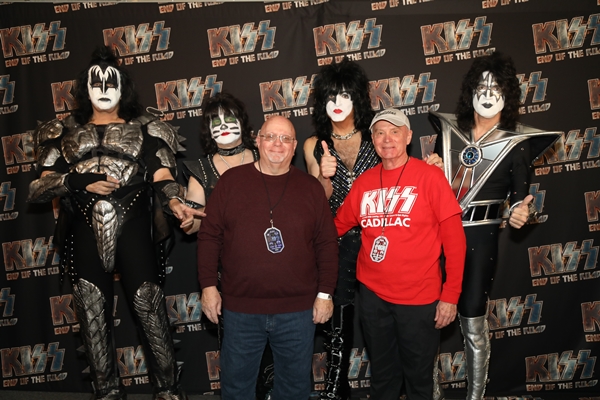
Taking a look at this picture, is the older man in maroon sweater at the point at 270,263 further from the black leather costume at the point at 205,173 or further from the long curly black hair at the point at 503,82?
the long curly black hair at the point at 503,82

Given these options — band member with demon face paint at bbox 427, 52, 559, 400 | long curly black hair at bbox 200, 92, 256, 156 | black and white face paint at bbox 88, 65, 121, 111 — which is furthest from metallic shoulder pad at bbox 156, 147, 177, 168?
band member with demon face paint at bbox 427, 52, 559, 400

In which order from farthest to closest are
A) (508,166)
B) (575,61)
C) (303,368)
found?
(575,61)
(508,166)
(303,368)

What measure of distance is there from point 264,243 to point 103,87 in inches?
55.8

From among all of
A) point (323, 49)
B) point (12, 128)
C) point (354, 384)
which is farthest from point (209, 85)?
point (354, 384)

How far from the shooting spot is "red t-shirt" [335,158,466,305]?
2.29m

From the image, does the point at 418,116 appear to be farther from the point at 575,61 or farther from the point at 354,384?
the point at 354,384

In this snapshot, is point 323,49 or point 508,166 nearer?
point 508,166

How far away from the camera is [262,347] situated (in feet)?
7.68

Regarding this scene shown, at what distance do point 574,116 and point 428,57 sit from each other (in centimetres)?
108

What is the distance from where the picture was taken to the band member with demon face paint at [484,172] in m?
2.75

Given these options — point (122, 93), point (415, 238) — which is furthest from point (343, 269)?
point (122, 93)

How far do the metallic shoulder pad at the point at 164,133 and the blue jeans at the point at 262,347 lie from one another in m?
1.13

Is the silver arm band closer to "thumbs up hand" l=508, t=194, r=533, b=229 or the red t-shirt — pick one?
the red t-shirt

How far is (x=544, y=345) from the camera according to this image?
3549 millimetres
